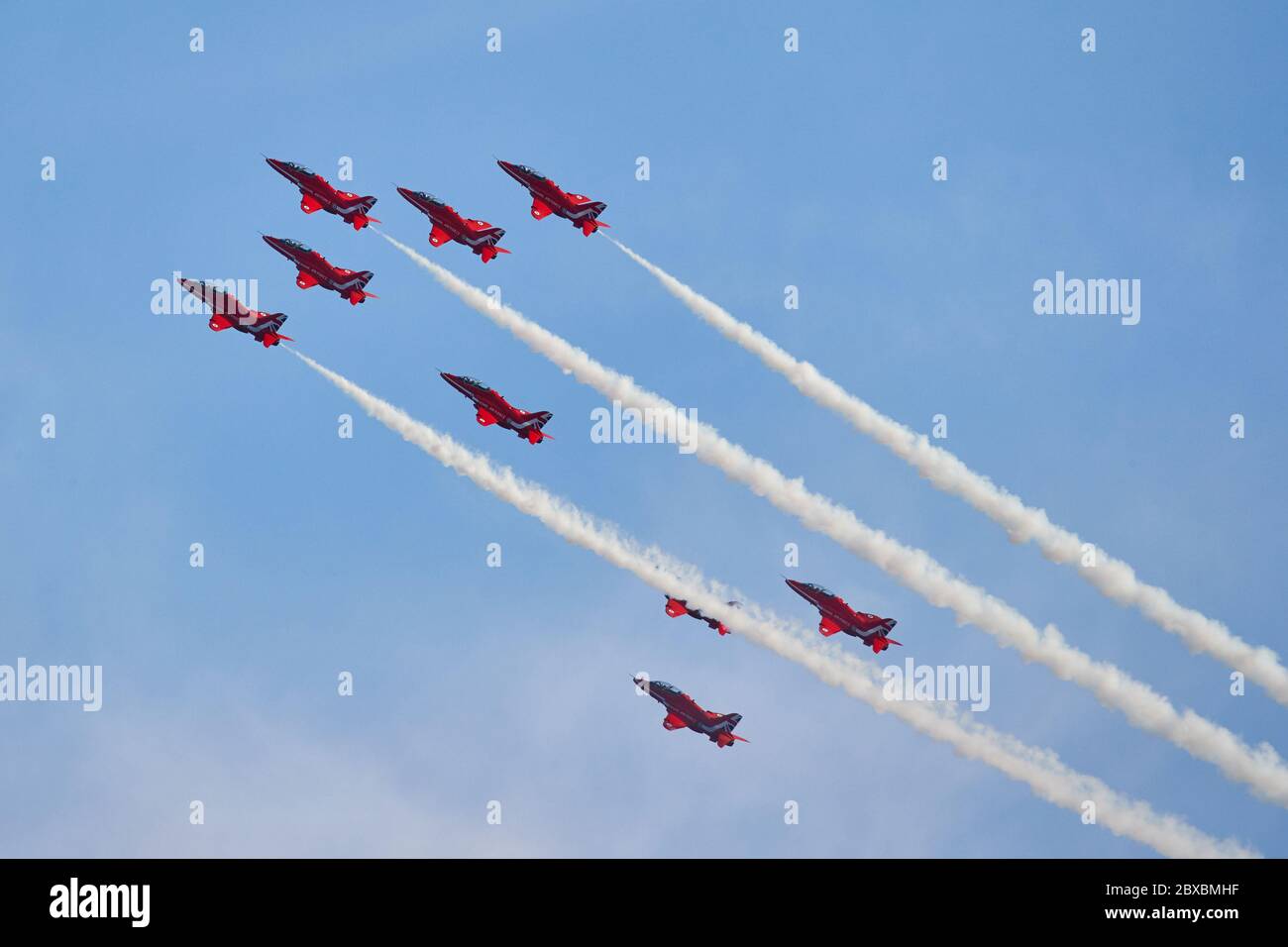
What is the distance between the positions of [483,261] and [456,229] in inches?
120

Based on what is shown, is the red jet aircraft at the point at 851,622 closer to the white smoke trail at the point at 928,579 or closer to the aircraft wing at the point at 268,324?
the white smoke trail at the point at 928,579

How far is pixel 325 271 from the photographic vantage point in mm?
165125

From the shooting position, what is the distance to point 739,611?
529 ft

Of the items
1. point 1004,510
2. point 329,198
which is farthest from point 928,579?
point 329,198

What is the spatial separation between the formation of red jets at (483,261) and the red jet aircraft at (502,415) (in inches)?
2.7

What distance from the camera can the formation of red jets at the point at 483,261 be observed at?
16212 centimetres

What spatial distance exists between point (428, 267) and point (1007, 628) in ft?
159

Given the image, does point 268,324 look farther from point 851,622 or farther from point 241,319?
point 851,622

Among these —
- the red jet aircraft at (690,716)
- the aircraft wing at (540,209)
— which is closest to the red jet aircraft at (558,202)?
the aircraft wing at (540,209)

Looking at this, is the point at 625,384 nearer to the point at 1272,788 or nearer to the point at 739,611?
the point at 739,611

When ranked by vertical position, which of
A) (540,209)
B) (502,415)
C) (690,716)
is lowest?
(690,716)

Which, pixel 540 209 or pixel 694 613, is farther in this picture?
pixel 540 209

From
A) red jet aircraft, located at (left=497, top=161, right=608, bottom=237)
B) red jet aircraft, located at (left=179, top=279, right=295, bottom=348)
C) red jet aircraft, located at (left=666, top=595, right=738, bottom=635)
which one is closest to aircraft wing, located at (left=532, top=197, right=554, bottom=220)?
red jet aircraft, located at (left=497, top=161, right=608, bottom=237)

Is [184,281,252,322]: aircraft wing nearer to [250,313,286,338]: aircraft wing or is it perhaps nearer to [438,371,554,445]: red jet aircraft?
[250,313,286,338]: aircraft wing
